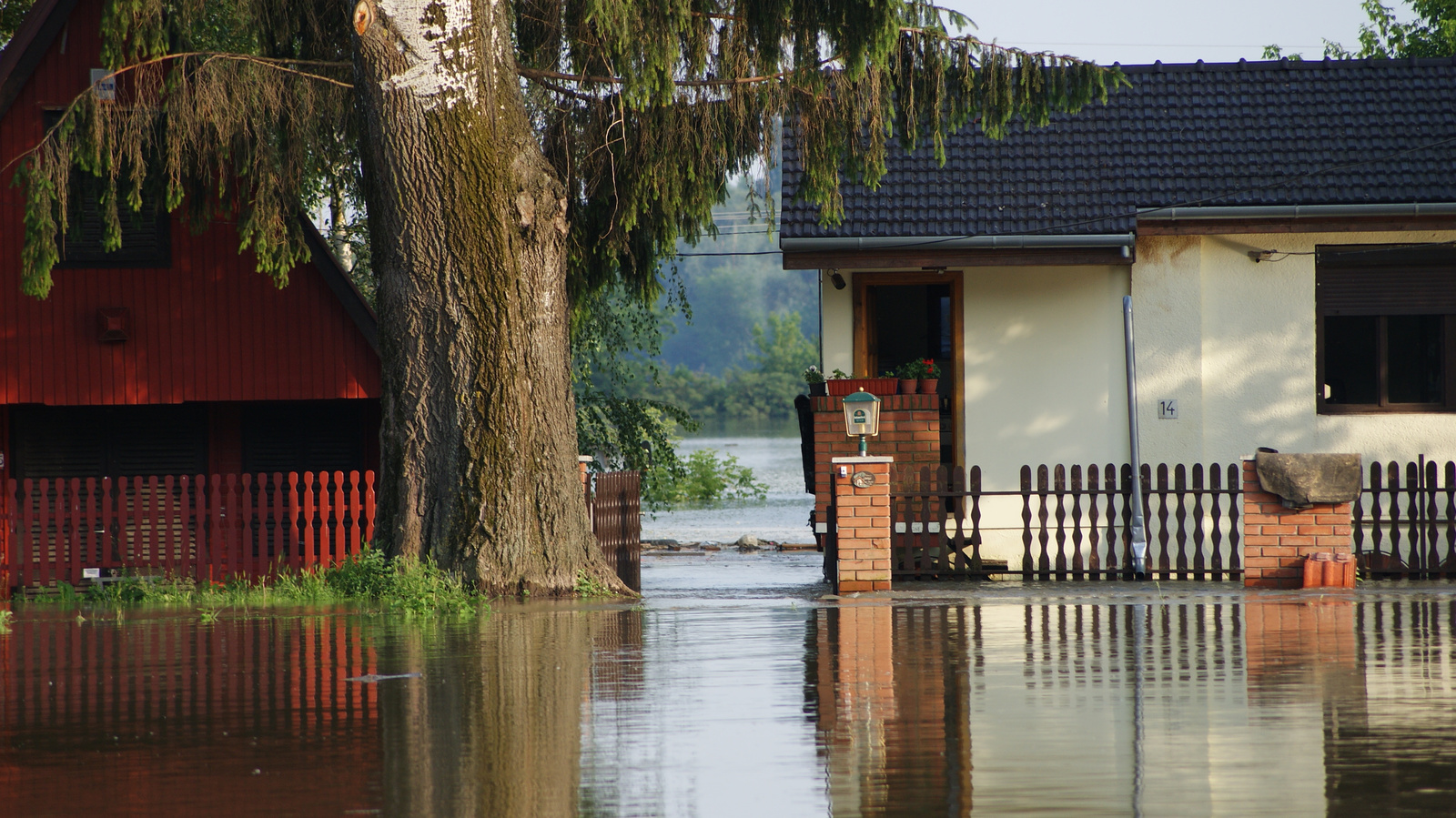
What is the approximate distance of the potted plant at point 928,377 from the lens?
14.3 meters

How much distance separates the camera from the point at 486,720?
6.88 metres

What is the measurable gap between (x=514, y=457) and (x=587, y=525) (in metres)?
1.16

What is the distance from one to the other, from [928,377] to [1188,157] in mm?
3874

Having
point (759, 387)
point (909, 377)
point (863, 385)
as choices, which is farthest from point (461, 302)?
point (759, 387)

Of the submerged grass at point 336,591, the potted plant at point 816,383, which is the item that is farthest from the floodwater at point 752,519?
the submerged grass at point 336,591

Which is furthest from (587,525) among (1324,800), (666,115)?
(1324,800)

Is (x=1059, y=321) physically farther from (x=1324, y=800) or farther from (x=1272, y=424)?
(x=1324, y=800)

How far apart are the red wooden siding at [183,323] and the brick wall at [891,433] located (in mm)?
4851

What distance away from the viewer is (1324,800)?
5316 millimetres

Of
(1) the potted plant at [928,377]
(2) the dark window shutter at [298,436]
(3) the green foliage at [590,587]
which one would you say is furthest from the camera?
(2) the dark window shutter at [298,436]

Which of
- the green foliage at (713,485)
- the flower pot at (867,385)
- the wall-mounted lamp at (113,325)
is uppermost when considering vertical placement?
the wall-mounted lamp at (113,325)

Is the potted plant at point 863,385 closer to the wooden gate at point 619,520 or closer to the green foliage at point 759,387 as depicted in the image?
the wooden gate at point 619,520

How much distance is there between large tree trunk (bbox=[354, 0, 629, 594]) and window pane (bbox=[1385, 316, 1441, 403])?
9.54 meters

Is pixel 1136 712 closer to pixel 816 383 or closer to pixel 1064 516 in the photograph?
pixel 1064 516
